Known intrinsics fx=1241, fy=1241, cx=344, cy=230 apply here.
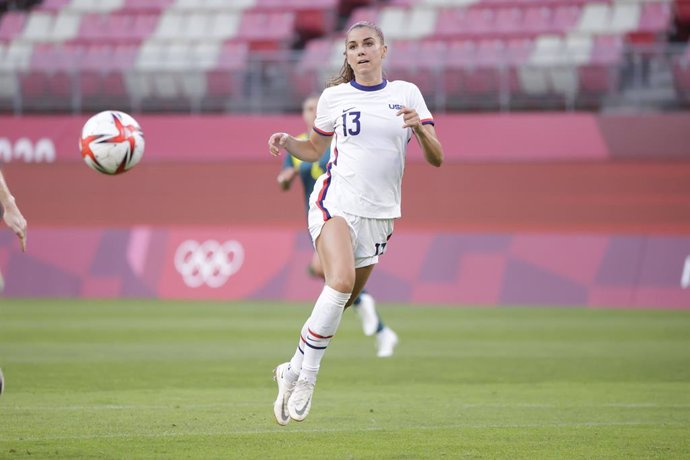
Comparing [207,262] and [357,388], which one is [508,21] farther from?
[357,388]

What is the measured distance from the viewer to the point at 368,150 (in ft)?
27.7

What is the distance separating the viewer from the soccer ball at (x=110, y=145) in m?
9.92

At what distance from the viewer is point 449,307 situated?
2153 cm

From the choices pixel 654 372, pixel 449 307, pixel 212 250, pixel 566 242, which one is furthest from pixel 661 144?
pixel 654 372

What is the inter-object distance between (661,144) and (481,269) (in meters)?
4.58

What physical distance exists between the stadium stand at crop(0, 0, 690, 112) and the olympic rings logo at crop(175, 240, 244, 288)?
12.0ft

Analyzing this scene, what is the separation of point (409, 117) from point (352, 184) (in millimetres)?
710

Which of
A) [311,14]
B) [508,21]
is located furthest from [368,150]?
[311,14]

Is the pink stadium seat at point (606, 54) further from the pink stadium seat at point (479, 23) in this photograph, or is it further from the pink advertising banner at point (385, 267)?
the pink stadium seat at point (479, 23)

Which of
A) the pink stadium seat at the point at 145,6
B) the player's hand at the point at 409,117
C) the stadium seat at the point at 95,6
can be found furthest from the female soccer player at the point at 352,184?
the stadium seat at the point at 95,6

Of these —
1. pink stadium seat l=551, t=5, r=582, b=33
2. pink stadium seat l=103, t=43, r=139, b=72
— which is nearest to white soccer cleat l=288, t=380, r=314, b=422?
pink stadium seat l=103, t=43, r=139, b=72

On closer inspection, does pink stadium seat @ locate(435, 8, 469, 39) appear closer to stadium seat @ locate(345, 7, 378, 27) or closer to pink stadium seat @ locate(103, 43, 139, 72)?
stadium seat @ locate(345, 7, 378, 27)

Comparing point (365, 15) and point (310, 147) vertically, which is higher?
point (310, 147)

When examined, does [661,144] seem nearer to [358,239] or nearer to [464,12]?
[464,12]
